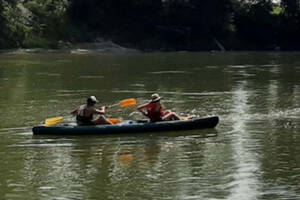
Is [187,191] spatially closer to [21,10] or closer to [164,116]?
[164,116]

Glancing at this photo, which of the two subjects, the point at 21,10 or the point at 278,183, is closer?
the point at 278,183

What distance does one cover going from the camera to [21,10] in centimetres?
6862

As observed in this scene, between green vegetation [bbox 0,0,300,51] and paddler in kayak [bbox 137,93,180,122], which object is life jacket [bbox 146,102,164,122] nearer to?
paddler in kayak [bbox 137,93,180,122]

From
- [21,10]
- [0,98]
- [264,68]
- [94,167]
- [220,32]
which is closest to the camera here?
[94,167]

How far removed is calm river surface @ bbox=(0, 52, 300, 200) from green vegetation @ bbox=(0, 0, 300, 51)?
32.3 metres

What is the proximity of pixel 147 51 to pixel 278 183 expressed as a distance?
5568 cm

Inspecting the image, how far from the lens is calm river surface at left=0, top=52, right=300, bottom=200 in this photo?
13953mm

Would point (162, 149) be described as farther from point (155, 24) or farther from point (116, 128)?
point (155, 24)

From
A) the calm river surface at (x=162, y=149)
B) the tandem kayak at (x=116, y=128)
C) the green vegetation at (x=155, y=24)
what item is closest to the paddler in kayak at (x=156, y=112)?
the tandem kayak at (x=116, y=128)

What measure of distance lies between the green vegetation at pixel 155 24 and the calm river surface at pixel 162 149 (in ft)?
106

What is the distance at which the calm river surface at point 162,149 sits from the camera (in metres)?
14.0

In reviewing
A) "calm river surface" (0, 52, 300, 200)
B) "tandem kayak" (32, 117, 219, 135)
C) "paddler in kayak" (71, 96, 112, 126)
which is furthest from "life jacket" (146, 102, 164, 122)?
"paddler in kayak" (71, 96, 112, 126)

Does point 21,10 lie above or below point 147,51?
above

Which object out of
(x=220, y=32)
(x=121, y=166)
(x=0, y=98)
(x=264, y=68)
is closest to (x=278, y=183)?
(x=121, y=166)
